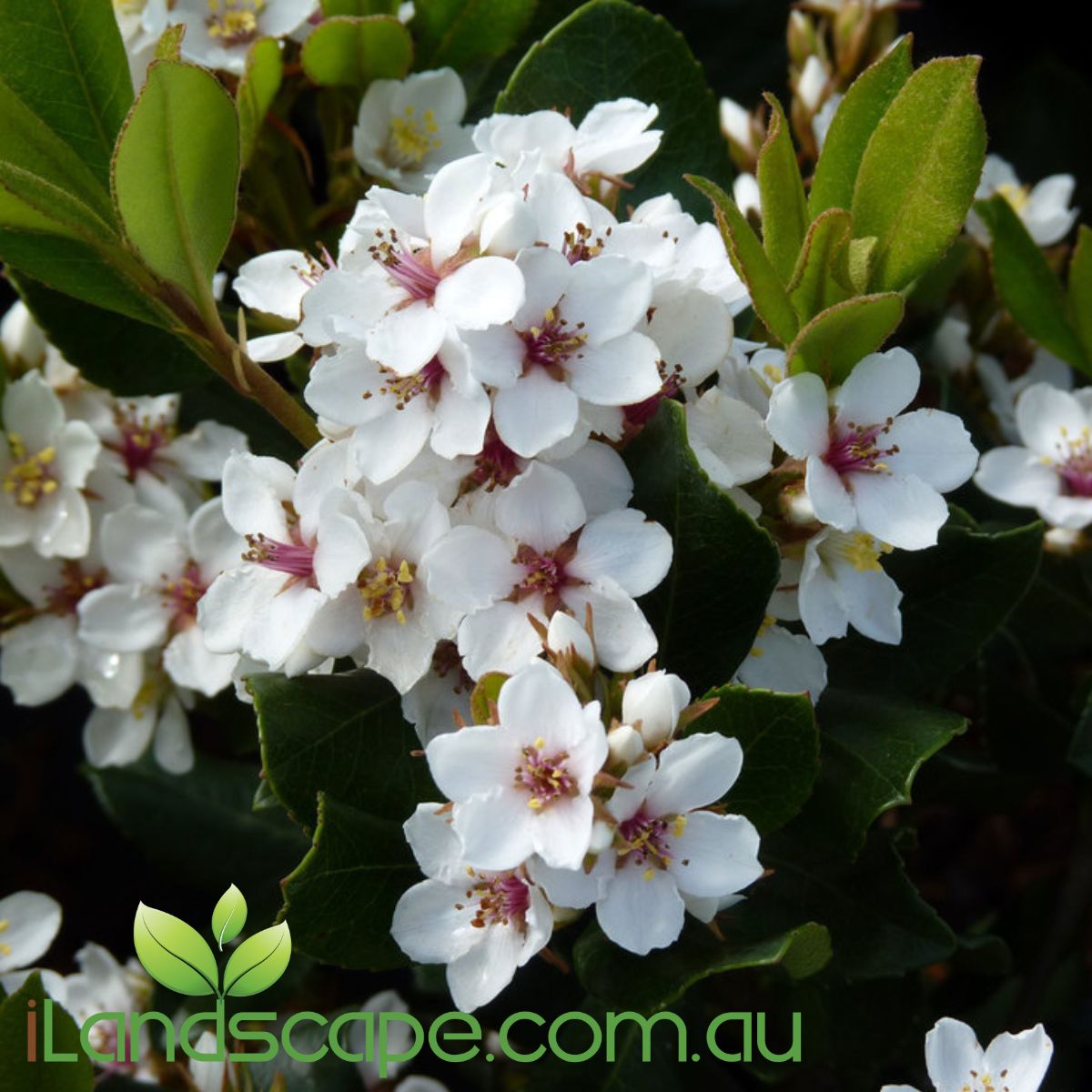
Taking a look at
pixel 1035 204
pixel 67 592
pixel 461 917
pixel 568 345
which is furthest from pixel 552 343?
pixel 1035 204

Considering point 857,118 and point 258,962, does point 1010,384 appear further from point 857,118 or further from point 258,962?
point 258,962

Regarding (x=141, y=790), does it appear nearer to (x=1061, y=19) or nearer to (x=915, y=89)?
(x=915, y=89)

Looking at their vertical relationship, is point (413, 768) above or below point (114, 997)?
above

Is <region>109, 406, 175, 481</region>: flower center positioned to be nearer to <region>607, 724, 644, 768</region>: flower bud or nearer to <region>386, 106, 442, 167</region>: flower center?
<region>386, 106, 442, 167</region>: flower center

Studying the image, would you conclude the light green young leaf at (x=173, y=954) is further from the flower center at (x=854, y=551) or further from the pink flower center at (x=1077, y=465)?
the pink flower center at (x=1077, y=465)

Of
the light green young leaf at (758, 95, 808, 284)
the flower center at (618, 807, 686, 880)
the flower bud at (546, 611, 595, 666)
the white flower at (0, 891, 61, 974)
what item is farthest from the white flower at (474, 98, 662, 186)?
the white flower at (0, 891, 61, 974)

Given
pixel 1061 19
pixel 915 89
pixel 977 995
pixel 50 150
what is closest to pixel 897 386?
pixel 915 89

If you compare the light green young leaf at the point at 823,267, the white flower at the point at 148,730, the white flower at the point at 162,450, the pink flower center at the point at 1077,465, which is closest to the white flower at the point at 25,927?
the white flower at the point at 148,730
